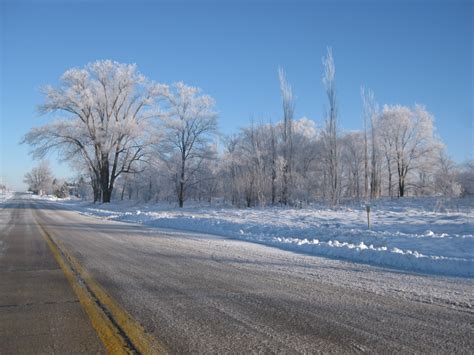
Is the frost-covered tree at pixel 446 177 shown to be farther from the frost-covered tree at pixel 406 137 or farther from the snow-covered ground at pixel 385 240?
the snow-covered ground at pixel 385 240

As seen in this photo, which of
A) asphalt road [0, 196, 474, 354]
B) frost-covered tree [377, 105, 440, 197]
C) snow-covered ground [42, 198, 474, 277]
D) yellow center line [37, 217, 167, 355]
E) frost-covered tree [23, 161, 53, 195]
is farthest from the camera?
frost-covered tree [23, 161, 53, 195]

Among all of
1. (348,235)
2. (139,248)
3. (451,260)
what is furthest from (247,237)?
(451,260)

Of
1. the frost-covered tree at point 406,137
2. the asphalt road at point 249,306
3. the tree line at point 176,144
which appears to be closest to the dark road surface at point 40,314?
the asphalt road at point 249,306

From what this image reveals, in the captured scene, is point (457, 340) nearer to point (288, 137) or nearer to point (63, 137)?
point (288, 137)

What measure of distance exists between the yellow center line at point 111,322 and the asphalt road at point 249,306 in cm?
12

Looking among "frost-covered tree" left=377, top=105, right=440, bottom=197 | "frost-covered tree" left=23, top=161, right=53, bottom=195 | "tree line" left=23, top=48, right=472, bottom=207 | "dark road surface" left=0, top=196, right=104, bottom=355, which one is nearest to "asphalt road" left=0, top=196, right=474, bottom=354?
"dark road surface" left=0, top=196, right=104, bottom=355

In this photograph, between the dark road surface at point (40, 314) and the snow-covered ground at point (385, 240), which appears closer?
the dark road surface at point (40, 314)

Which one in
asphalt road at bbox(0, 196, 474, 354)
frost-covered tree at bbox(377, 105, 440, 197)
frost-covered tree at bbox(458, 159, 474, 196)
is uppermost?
frost-covered tree at bbox(377, 105, 440, 197)

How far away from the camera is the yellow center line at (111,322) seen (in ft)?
11.3

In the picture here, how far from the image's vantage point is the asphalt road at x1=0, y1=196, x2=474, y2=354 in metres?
3.62

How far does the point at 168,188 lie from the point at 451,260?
191 feet

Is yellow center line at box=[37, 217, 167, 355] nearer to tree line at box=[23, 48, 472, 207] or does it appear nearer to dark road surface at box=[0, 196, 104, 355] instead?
dark road surface at box=[0, 196, 104, 355]

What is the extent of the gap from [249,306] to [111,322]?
1.65m

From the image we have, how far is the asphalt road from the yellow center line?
0.12 m
